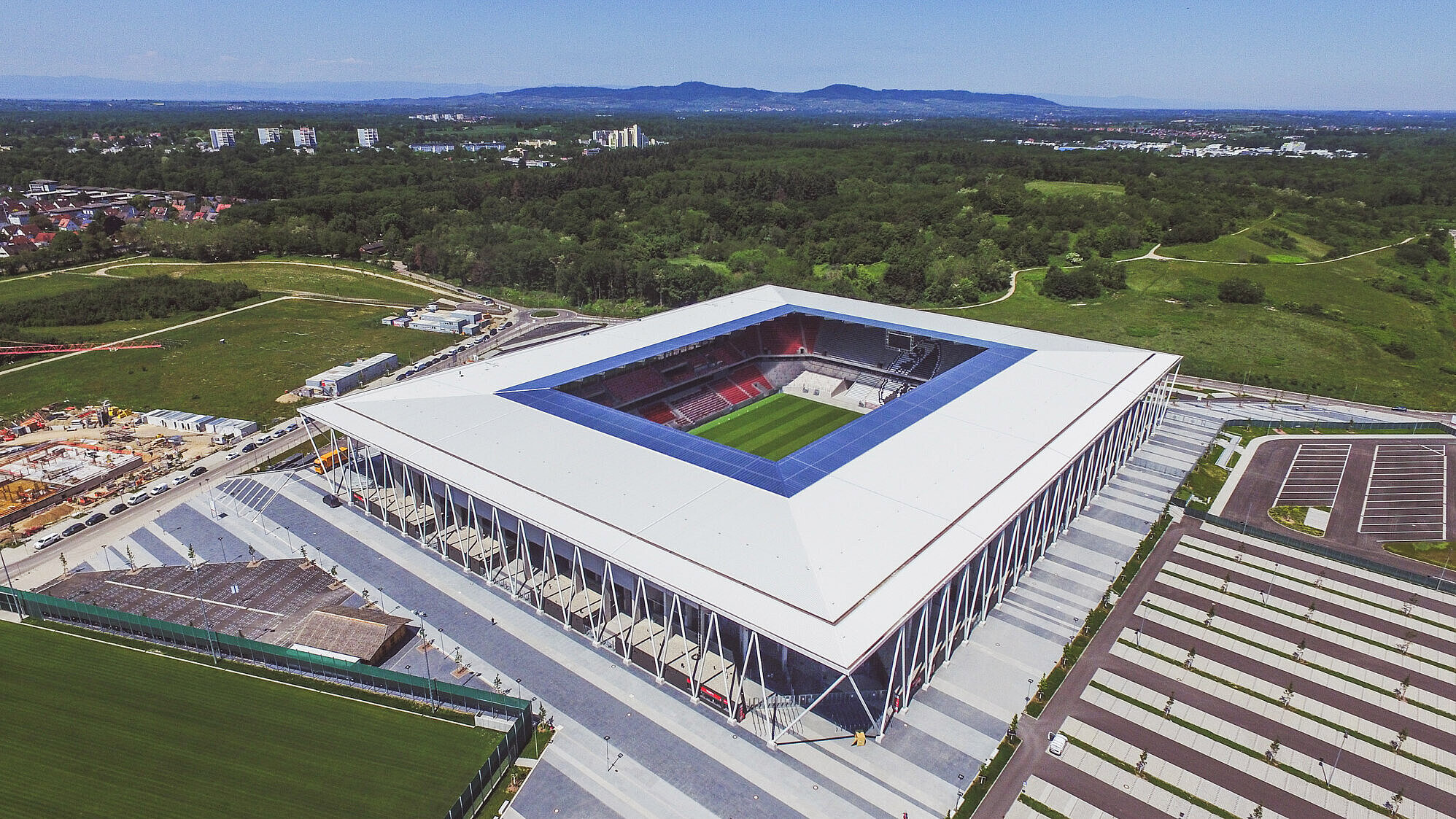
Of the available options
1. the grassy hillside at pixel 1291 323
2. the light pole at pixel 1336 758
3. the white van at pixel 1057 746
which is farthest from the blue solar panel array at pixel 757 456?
the grassy hillside at pixel 1291 323

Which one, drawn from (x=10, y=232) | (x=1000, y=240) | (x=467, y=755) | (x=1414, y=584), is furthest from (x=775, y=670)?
(x=10, y=232)

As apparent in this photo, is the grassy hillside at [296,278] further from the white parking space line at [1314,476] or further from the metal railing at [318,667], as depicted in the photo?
the white parking space line at [1314,476]

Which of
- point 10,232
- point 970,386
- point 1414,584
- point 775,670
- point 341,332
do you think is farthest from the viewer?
point 10,232

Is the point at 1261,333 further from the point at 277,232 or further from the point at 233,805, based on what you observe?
the point at 277,232

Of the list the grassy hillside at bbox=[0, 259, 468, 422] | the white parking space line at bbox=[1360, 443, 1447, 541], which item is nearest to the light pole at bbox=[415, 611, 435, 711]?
the grassy hillside at bbox=[0, 259, 468, 422]

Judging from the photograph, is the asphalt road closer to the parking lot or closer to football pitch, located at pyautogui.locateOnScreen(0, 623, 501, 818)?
football pitch, located at pyautogui.locateOnScreen(0, 623, 501, 818)

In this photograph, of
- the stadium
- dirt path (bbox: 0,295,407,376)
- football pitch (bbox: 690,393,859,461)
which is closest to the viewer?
the stadium
